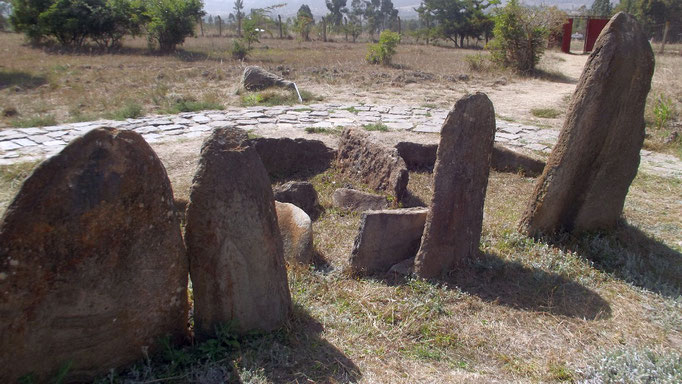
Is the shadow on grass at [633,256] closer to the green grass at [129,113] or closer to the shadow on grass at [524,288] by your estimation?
the shadow on grass at [524,288]

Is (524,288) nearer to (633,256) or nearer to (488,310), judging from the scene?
(488,310)

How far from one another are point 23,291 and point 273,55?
20042 mm

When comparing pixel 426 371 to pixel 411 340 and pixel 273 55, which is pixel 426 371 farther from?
pixel 273 55

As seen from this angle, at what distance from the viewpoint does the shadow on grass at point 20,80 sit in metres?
12.4

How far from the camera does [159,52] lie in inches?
828

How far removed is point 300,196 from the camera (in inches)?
214

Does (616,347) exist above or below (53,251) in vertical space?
below

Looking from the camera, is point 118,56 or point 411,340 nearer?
point 411,340

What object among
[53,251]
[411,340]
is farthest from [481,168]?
[53,251]

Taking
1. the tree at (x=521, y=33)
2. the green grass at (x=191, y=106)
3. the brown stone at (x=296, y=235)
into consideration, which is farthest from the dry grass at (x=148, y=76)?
the brown stone at (x=296, y=235)

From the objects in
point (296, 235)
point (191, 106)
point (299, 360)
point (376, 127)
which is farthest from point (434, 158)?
point (191, 106)

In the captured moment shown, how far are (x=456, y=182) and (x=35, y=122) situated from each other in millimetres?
8136

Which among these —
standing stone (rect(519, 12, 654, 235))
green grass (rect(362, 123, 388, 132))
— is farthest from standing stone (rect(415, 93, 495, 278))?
green grass (rect(362, 123, 388, 132))

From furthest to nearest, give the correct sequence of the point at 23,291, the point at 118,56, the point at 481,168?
the point at 118,56, the point at 481,168, the point at 23,291
